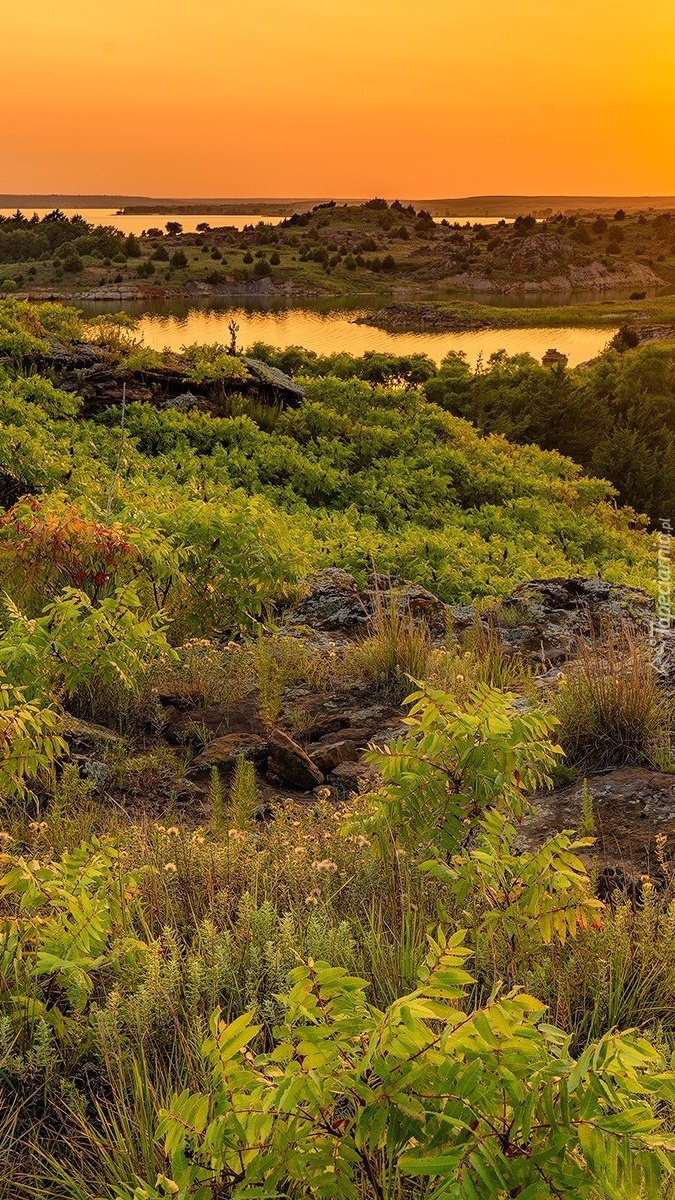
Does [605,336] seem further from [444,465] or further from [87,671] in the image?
[87,671]

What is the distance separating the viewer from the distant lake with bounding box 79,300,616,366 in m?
29.0

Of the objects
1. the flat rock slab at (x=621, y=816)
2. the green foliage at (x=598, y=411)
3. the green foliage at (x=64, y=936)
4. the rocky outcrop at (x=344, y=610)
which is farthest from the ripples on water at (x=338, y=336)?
the green foliage at (x=64, y=936)

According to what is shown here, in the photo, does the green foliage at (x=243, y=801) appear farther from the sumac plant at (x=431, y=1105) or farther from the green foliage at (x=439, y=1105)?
the green foliage at (x=439, y=1105)

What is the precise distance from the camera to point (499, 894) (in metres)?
2.65

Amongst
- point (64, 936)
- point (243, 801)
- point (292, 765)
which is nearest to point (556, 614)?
point (292, 765)

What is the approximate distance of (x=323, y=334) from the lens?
3256cm

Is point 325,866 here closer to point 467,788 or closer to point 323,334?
point 467,788

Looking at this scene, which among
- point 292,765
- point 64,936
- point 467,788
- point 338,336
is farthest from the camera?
point 338,336

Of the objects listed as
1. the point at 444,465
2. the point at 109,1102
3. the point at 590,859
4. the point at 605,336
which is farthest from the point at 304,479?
the point at 605,336

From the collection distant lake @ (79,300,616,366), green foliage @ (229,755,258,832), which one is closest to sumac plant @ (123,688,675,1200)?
green foliage @ (229,755,258,832)

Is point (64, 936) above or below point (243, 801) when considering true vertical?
above

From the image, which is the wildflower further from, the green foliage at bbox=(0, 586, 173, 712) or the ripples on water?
the ripples on water

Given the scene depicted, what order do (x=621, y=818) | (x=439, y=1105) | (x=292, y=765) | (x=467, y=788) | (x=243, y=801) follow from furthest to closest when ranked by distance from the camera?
(x=292, y=765) → (x=621, y=818) → (x=243, y=801) → (x=467, y=788) → (x=439, y=1105)

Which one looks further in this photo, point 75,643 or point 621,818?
point 75,643
